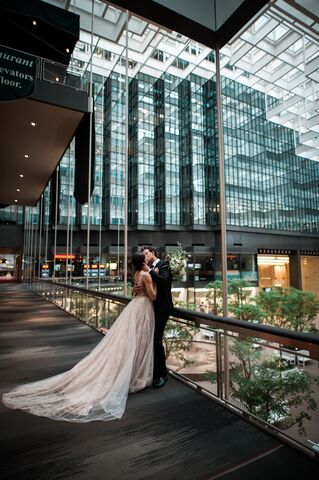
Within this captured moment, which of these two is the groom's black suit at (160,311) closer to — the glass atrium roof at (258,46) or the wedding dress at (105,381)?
the wedding dress at (105,381)

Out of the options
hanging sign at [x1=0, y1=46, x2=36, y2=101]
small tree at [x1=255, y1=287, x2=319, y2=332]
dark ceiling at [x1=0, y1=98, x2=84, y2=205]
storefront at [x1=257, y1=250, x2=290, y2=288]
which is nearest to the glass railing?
hanging sign at [x1=0, y1=46, x2=36, y2=101]

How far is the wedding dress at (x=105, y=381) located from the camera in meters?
2.58

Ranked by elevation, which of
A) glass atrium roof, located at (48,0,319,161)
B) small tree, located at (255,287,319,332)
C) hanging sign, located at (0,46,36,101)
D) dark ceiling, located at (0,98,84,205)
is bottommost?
small tree, located at (255,287,319,332)

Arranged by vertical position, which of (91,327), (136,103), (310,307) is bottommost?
(310,307)

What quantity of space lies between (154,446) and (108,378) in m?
0.94

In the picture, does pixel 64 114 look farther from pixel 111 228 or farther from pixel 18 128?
pixel 111 228

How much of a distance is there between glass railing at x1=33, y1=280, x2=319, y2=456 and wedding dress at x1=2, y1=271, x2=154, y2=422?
0.50m

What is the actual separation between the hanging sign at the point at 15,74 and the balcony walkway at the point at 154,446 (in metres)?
5.02

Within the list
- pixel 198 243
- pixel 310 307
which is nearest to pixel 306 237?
pixel 198 243

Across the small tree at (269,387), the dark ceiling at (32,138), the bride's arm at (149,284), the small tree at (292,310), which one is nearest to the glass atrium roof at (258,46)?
the dark ceiling at (32,138)

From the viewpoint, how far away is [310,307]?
19.2 metres

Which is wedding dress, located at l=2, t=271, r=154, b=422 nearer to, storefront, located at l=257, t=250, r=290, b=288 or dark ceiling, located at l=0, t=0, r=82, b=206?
dark ceiling, located at l=0, t=0, r=82, b=206

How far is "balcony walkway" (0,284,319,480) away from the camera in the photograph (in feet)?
5.87

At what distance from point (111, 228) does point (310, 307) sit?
75.5 feet
